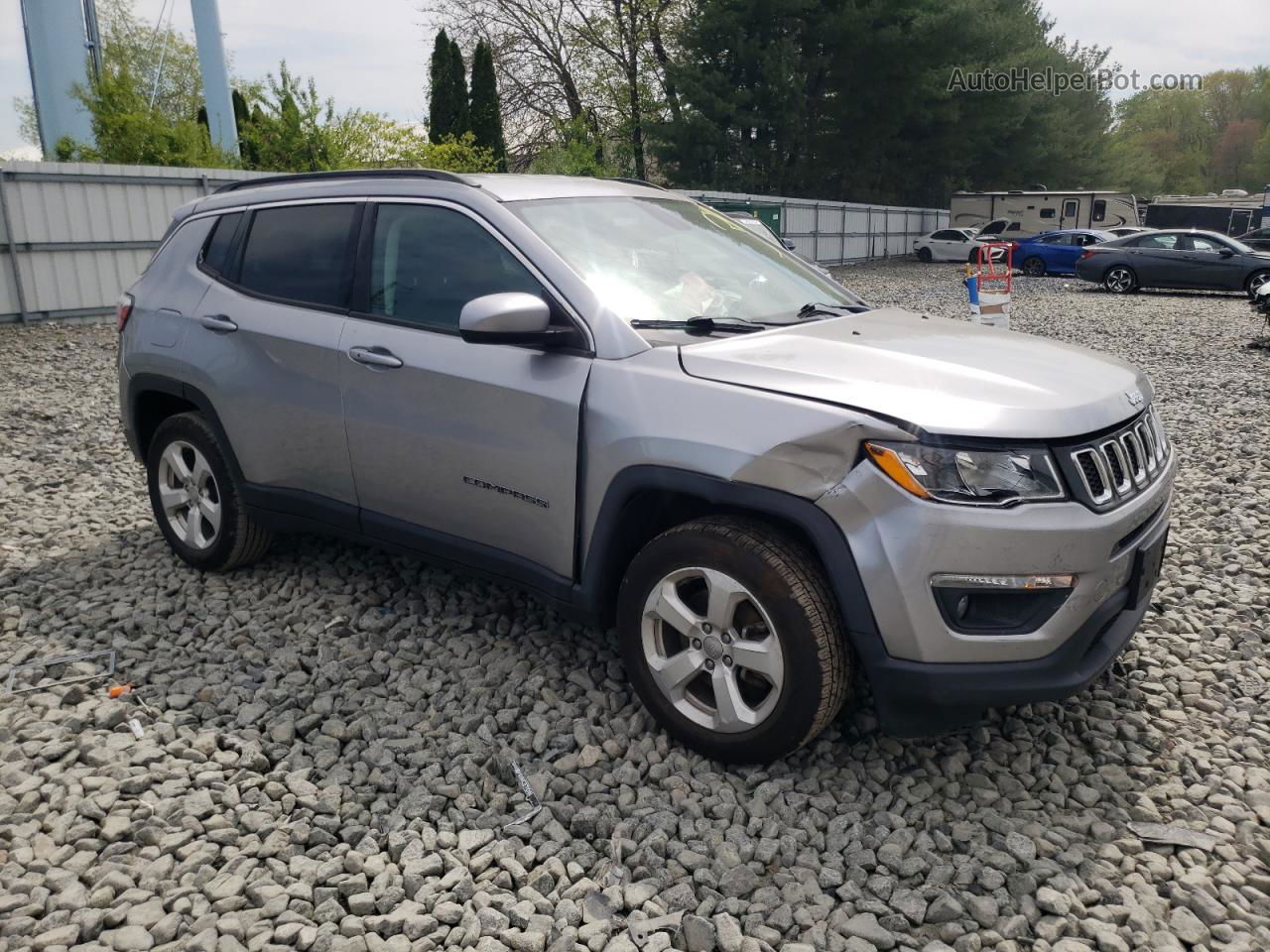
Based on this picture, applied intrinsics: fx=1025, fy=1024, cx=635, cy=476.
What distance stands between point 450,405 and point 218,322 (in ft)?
4.79

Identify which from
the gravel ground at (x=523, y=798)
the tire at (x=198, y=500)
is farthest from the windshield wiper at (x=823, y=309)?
the tire at (x=198, y=500)

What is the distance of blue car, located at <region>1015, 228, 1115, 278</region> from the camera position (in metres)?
28.5

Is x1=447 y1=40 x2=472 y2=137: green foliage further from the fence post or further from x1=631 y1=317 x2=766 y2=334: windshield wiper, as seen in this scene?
x1=631 y1=317 x2=766 y2=334: windshield wiper

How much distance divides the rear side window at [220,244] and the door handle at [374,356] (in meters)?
1.13

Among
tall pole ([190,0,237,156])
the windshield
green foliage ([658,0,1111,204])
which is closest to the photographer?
the windshield

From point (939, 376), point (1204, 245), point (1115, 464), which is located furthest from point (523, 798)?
point (1204, 245)

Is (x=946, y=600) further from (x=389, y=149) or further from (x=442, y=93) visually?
(x=442, y=93)

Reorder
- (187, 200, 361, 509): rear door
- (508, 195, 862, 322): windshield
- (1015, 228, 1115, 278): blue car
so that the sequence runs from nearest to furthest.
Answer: (508, 195, 862, 322): windshield, (187, 200, 361, 509): rear door, (1015, 228, 1115, 278): blue car

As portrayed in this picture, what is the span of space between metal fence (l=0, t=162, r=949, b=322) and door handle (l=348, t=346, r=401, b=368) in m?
11.5

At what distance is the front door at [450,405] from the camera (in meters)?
3.29

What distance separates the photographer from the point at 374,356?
371cm

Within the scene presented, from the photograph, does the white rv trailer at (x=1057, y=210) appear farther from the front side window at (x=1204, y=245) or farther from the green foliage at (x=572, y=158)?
the green foliage at (x=572, y=158)

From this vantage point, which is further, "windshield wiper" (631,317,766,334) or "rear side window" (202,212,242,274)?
"rear side window" (202,212,242,274)

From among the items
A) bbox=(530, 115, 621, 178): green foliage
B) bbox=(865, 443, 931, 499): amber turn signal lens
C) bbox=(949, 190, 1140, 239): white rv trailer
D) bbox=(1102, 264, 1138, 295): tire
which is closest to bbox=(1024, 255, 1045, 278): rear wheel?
bbox=(949, 190, 1140, 239): white rv trailer
